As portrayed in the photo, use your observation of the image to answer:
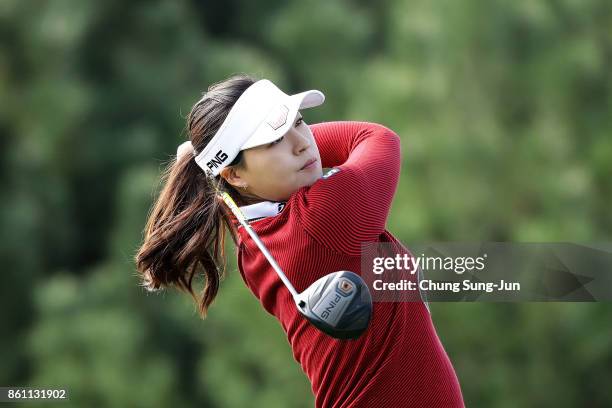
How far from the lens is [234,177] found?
5.73ft

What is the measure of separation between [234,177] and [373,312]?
28 centimetres

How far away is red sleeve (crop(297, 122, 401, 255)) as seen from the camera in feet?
5.32

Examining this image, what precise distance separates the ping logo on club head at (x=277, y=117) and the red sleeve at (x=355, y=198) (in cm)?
10

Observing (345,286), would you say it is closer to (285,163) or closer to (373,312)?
(373,312)

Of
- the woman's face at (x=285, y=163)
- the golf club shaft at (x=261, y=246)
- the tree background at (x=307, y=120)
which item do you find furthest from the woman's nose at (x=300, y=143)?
the tree background at (x=307, y=120)

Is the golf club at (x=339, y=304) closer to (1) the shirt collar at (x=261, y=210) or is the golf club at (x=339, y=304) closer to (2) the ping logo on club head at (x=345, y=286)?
(2) the ping logo on club head at (x=345, y=286)

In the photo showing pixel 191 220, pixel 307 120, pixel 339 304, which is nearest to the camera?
pixel 339 304

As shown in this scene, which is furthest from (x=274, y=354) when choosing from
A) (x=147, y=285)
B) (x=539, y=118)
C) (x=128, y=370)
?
(x=147, y=285)

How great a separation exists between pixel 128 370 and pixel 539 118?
2.92 meters

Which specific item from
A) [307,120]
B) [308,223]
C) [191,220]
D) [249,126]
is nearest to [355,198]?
[308,223]

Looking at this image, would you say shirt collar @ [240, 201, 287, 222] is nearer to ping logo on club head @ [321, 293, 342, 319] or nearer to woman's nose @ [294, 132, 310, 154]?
woman's nose @ [294, 132, 310, 154]

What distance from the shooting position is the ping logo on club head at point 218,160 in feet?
5.57

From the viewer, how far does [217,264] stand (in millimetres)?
1875

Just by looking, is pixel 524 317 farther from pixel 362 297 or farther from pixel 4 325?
pixel 362 297
